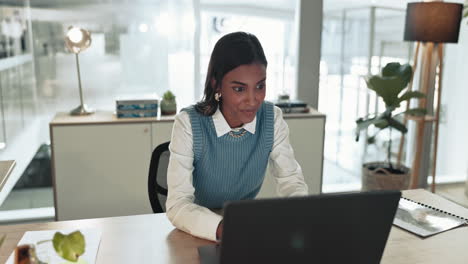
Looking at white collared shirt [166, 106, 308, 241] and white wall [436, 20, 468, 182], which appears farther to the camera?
A: white wall [436, 20, 468, 182]

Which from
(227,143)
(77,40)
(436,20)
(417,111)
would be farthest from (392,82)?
(77,40)

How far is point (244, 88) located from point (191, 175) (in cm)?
38

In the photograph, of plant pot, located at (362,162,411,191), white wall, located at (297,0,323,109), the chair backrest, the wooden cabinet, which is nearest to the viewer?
the chair backrest

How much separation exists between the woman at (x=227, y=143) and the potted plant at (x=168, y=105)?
4.99ft

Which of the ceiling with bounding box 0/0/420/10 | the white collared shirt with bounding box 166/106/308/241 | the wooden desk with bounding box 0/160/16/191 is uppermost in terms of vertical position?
the ceiling with bounding box 0/0/420/10

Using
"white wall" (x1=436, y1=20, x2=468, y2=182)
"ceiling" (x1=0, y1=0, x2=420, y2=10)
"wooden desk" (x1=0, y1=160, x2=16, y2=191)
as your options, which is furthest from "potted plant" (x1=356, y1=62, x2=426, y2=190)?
"wooden desk" (x1=0, y1=160, x2=16, y2=191)

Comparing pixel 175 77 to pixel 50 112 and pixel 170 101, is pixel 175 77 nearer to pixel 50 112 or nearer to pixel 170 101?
pixel 170 101

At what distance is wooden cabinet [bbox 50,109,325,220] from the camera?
9.80ft

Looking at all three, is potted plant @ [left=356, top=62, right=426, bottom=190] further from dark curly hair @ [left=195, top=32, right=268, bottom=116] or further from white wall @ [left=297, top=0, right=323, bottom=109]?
dark curly hair @ [left=195, top=32, right=268, bottom=116]

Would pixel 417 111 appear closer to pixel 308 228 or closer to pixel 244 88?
pixel 244 88

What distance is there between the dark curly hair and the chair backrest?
43 cm

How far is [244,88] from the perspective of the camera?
147cm

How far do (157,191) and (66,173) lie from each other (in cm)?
141

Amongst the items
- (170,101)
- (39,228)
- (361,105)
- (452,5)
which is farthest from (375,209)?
(361,105)
